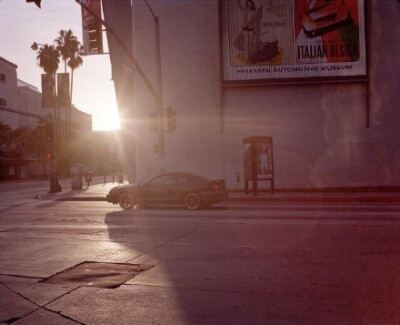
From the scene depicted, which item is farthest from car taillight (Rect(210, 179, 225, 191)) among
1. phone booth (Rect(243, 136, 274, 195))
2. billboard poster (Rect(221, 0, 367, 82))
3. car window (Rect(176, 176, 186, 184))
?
billboard poster (Rect(221, 0, 367, 82))

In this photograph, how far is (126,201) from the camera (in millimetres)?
17719

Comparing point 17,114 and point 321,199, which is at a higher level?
point 17,114

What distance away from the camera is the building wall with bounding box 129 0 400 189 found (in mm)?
25750

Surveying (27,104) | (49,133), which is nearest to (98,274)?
(49,133)

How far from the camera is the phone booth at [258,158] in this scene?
22.3 metres

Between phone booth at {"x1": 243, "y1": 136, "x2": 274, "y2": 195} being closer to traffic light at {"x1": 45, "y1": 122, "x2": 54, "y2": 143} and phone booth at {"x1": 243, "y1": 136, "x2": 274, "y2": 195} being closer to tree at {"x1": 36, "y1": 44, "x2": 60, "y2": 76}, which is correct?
traffic light at {"x1": 45, "y1": 122, "x2": 54, "y2": 143}

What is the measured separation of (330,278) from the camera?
6.47 metres

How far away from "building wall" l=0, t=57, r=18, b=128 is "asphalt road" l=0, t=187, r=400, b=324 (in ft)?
227

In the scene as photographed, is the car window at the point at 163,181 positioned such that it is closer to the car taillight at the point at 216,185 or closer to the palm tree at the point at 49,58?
the car taillight at the point at 216,185

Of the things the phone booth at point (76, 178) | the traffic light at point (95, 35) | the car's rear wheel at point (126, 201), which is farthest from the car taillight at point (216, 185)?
the phone booth at point (76, 178)

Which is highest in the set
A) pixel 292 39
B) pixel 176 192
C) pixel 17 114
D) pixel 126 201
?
pixel 17 114

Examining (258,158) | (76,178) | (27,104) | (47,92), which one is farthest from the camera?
(27,104)

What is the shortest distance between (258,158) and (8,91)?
6591cm

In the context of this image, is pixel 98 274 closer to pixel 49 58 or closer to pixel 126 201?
pixel 126 201
